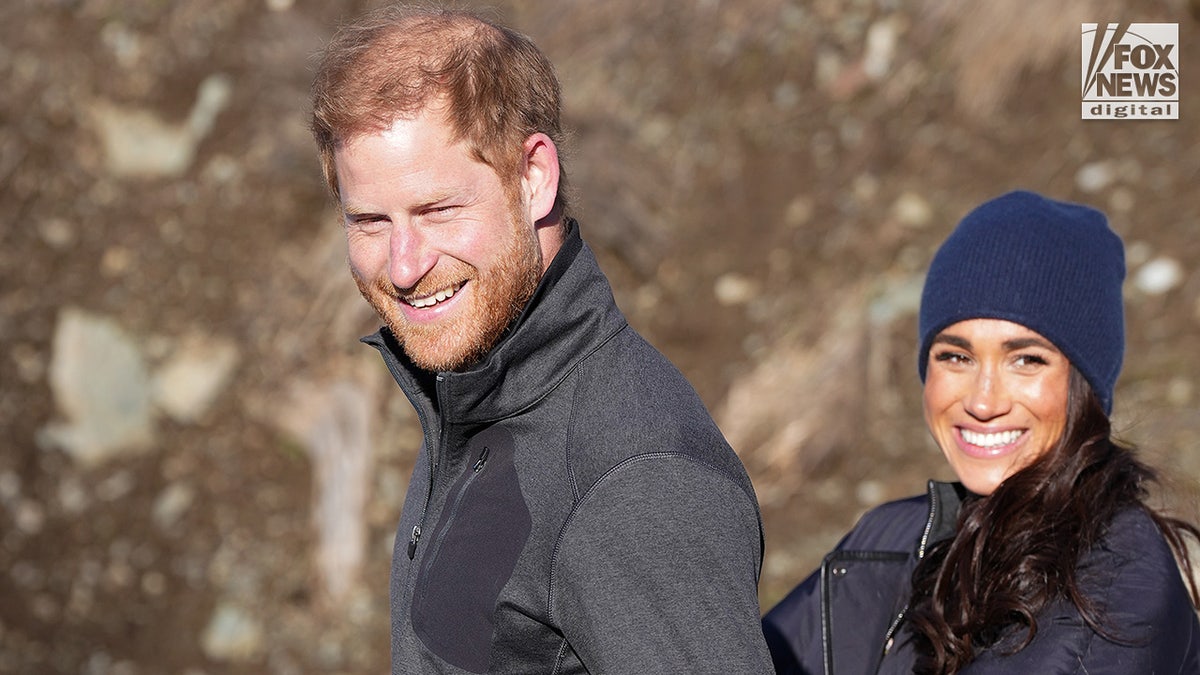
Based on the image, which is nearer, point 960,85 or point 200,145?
point 960,85

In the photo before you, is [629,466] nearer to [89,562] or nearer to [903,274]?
[903,274]

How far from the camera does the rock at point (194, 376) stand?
301 inches

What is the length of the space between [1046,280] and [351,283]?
495 cm

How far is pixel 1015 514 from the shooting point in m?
2.70

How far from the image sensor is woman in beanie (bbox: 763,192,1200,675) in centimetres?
245

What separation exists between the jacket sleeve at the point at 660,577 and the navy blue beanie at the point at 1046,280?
1.33 m

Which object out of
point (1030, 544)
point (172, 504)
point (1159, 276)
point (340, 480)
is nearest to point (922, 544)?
point (1030, 544)

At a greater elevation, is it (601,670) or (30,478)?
(601,670)

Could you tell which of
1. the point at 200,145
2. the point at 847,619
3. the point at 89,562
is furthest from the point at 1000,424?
the point at 200,145

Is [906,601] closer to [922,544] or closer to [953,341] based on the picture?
[922,544]

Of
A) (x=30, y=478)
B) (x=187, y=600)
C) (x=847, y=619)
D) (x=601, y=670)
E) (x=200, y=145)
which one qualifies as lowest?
(x=187, y=600)

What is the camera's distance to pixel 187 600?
Answer: 275 inches

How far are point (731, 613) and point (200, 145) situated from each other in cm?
743

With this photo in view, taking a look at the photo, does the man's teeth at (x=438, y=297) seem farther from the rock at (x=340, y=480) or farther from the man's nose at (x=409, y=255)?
the rock at (x=340, y=480)
